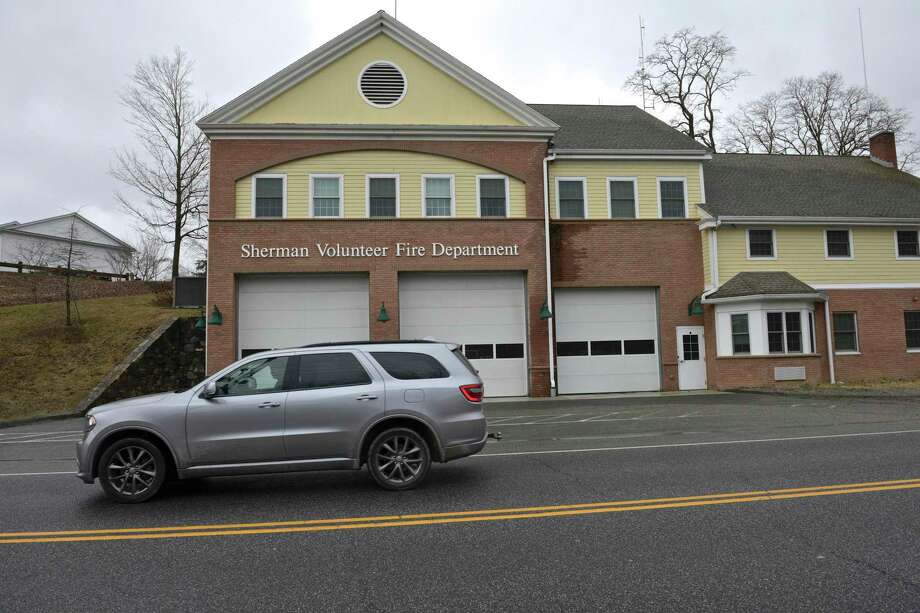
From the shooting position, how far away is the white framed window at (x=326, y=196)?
19.5 metres

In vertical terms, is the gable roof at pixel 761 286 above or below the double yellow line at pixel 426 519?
above

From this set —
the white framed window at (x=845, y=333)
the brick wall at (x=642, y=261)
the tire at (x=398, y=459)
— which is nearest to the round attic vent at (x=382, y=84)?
the brick wall at (x=642, y=261)

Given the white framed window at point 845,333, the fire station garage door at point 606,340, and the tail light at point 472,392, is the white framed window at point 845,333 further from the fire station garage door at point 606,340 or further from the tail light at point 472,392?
the tail light at point 472,392

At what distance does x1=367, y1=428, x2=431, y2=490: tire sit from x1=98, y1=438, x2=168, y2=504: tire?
2.25 m

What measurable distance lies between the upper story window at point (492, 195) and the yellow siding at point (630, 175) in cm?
171

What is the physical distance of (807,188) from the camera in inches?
923

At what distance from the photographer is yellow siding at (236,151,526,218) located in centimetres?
1936

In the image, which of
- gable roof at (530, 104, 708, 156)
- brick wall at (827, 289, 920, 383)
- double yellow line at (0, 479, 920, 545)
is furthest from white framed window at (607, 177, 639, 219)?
double yellow line at (0, 479, 920, 545)

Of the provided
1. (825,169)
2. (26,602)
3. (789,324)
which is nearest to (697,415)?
(789,324)

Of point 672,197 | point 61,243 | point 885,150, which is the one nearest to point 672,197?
point 672,197

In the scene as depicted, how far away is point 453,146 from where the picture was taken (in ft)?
65.6

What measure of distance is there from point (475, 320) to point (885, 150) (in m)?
20.9

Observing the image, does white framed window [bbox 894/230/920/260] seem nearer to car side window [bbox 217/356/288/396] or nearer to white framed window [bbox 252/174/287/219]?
white framed window [bbox 252/174/287/219]

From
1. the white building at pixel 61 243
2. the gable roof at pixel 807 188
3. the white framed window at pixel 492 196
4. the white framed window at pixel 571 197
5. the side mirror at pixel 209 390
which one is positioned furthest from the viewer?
the white building at pixel 61 243
